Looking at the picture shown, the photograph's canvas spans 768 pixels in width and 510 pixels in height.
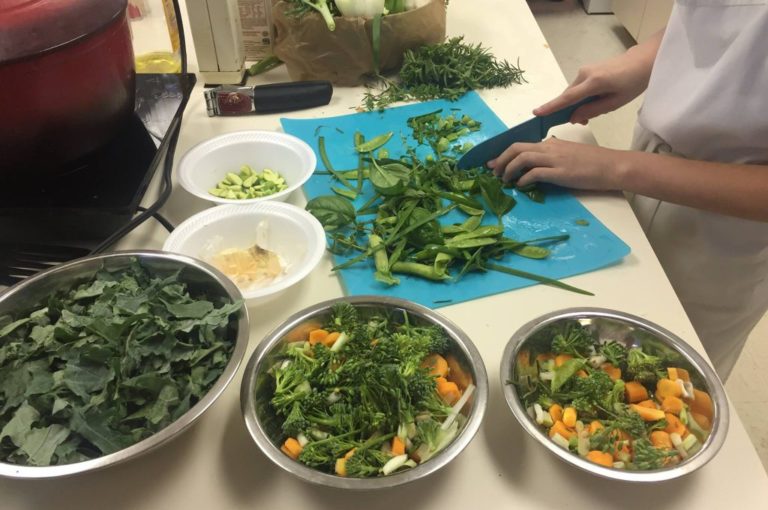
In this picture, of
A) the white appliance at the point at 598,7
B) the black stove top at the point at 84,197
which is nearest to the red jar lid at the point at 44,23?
the black stove top at the point at 84,197

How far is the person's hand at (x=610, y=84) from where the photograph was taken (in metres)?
1.12

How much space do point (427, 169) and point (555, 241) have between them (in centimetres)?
26

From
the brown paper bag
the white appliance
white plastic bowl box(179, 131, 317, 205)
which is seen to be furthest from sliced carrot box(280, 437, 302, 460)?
the white appliance

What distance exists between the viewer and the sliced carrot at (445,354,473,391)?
0.69m

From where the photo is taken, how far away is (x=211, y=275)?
0.75 metres

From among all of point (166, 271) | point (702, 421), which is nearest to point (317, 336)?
point (166, 271)

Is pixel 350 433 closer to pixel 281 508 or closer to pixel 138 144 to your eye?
pixel 281 508

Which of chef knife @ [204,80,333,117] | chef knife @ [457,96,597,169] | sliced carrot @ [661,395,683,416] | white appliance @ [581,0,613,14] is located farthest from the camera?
white appliance @ [581,0,613,14]

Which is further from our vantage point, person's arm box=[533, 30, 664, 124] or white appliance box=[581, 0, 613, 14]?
white appliance box=[581, 0, 613, 14]

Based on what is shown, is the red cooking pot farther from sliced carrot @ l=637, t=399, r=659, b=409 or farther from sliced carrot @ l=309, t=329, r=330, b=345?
sliced carrot @ l=637, t=399, r=659, b=409

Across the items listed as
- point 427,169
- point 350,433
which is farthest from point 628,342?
point 427,169

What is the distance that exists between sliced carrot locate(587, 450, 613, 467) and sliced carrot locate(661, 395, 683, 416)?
0.33ft

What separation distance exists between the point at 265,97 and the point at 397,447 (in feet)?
2.76

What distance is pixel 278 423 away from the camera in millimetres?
660
